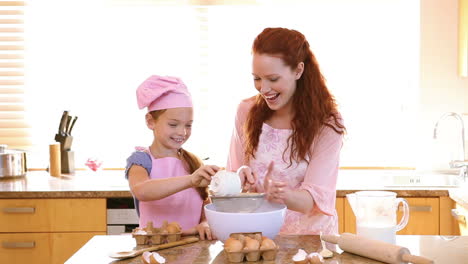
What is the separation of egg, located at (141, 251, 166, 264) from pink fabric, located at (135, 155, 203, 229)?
53 cm

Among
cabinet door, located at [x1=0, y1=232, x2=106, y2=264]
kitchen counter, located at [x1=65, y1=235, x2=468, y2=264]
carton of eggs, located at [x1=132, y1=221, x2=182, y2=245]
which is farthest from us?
cabinet door, located at [x1=0, y1=232, x2=106, y2=264]

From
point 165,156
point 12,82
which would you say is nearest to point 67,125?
point 12,82

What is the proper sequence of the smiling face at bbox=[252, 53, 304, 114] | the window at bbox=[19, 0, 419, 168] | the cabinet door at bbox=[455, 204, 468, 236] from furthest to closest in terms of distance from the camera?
1. the window at bbox=[19, 0, 419, 168]
2. the cabinet door at bbox=[455, 204, 468, 236]
3. the smiling face at bbox=[252, 53, 304, 114]

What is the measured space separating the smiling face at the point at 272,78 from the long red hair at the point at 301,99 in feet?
0.07

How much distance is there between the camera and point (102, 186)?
3.17 m

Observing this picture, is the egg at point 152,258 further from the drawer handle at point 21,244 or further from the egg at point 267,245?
the drawer handle at point 21,244

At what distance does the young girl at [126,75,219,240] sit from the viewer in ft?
6.61

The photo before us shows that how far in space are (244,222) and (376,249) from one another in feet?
1.05

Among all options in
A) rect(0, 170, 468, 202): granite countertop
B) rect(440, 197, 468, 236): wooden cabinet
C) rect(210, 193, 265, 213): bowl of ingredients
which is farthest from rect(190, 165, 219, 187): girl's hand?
rect(440, 197, 468, 236): wooden cabinet

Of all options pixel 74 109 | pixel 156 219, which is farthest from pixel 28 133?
pixel 156 219

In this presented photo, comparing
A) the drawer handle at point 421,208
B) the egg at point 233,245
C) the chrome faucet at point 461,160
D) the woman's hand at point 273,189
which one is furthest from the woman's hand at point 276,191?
the chrome faucet at point 461,160

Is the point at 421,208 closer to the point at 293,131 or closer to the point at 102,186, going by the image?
the point at 293,131

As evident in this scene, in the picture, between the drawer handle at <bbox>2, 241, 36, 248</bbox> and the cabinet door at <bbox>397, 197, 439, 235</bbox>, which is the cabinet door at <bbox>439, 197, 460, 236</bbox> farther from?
the drawer handle at <bbox>2, 241, 36, 248</bbox>

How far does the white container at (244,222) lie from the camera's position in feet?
5.24
